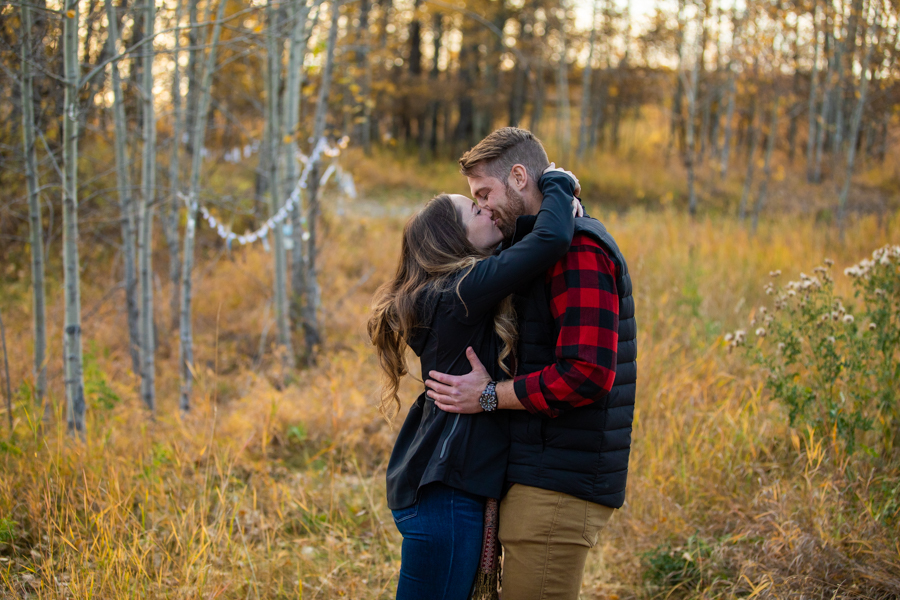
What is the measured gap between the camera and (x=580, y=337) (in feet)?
5.63

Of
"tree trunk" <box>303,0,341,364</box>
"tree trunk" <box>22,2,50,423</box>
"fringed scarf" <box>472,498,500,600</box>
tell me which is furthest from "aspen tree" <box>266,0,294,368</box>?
"fringed scarf" <box>472,498,500,600</box>

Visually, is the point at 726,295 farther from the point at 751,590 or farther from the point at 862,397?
the point at 751,590

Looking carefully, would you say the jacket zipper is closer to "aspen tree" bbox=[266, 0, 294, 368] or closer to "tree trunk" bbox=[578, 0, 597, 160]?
"aspen tree" bbox=[266, 0, 294, 368]

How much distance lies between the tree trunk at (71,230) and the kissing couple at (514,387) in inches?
95.4

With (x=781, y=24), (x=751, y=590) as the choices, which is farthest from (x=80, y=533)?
(x=781, y=24)

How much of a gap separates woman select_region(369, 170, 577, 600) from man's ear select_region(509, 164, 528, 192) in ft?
0.19

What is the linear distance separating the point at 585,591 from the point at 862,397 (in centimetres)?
166

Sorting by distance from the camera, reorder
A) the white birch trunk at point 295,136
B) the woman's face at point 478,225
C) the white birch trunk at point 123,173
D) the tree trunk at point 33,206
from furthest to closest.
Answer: the white birch trunk at point 295,136 → the white birch trunk at point 123,173 → the tree trunk at point 33,206 → the woman's face at point 478,225

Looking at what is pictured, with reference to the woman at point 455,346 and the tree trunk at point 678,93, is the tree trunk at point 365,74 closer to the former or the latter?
the woman at point 455,346

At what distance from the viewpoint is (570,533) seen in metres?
1.81

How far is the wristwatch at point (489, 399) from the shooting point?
1859mm

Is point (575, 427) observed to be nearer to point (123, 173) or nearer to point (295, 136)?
point (123, 173)

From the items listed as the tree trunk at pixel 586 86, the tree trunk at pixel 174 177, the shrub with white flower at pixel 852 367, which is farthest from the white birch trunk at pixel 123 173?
the tree trunk at pixel 586 86

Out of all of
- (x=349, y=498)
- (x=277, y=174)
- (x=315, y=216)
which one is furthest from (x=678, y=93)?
(x=349, y=498)
